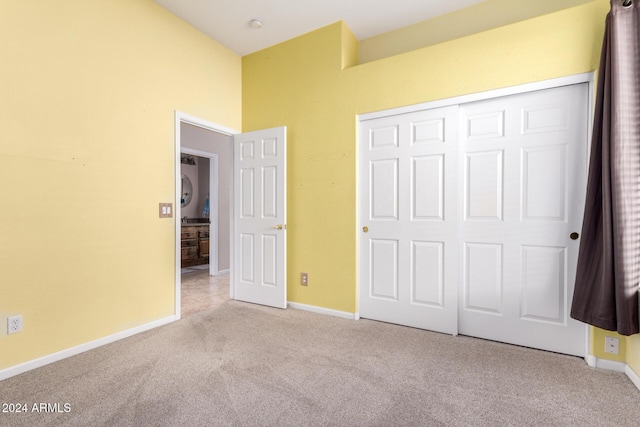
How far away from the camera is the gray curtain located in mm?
1705

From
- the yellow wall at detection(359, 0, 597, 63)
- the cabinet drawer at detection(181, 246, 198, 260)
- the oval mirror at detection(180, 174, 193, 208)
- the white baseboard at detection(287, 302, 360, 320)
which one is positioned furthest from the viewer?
the oval mirror at detection(180, 174, 193, 208)

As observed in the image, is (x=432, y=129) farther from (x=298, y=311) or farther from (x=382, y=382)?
(x=298, y=311)

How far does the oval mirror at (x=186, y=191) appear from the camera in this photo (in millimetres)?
6308

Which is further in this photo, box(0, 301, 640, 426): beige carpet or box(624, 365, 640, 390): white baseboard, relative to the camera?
box(624, 365, 640, 390): white baseboard

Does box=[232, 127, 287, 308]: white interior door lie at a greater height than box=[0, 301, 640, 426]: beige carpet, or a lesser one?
greater

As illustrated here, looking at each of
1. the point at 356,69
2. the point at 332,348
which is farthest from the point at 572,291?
the point at 356,69

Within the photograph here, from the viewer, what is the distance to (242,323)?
2768 millimetres

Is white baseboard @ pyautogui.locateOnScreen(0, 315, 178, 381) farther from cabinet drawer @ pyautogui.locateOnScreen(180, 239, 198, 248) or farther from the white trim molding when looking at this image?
cabinet drawer @ pyautogui.locateOnScreen(180, 239, 198, 248)

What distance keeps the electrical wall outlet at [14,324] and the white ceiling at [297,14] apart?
2.80m

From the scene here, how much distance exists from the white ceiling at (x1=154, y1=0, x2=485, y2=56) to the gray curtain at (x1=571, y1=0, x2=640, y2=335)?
1.28 m

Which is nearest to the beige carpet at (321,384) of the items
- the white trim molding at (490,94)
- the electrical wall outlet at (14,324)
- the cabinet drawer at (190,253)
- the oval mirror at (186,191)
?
the electrical wall outlet at (14,324)

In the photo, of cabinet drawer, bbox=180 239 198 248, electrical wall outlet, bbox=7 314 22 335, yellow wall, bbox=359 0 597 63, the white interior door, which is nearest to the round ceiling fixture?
the white interior door

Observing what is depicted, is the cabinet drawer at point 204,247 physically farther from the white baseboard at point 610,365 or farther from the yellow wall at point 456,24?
the white baseboard at point 610,365

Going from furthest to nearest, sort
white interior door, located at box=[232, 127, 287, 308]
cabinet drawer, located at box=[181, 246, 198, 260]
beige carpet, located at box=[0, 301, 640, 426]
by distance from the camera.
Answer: cabinet drawer, located at box=[181, 246, 198, 260]
white interior door, located at box=[232, 127, 287, 308]
beige carpet, located at box=[0, 301, 640, 426]
